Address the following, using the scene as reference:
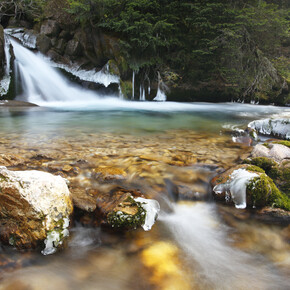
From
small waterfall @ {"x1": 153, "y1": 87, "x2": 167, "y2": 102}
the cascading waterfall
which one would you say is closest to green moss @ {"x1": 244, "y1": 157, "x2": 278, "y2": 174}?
small waterfall @ {"x1": 153, "y1": 87, "x2": 167, "y2": 102}

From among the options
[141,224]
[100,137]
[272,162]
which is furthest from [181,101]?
[141,224]

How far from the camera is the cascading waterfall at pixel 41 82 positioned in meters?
11.6

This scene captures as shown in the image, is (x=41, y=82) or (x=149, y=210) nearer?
(x=149, y=210)

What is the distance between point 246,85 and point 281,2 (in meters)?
8.86

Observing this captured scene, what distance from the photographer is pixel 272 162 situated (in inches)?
125

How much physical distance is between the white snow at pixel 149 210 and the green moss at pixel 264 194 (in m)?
1.06

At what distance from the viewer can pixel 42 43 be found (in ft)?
43.2

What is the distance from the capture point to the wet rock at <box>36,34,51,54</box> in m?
13.2

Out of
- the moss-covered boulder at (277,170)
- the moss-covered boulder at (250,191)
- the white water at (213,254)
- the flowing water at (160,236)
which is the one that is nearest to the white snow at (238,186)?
the moss-covered boulder at (250,191)

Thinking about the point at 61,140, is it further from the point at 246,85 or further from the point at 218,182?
the point at 246,85

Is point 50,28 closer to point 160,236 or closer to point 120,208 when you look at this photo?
point 120,208

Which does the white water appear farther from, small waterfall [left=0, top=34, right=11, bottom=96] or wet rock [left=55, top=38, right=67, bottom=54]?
wet rock [left=55, top=38, right=67, bottom=54]

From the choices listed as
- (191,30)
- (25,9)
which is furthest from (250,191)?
(25,9)

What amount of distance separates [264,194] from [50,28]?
1480 centimetres
